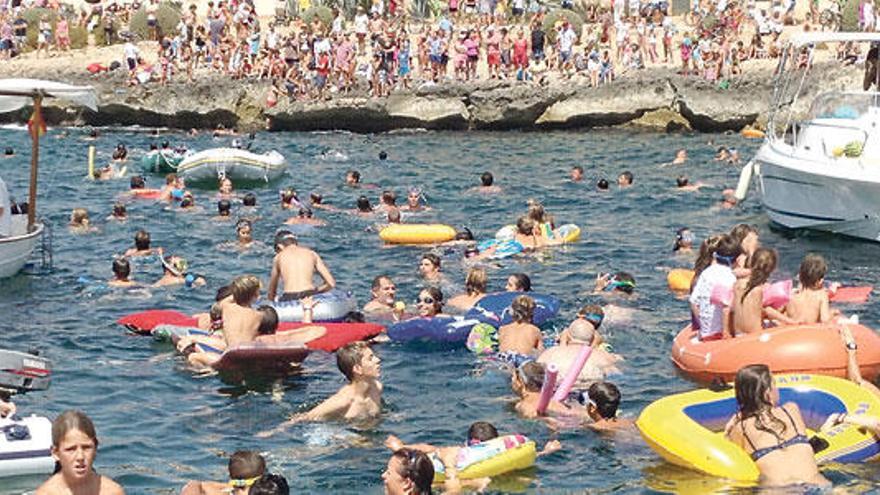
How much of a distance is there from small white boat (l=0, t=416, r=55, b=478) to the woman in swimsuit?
206 inches

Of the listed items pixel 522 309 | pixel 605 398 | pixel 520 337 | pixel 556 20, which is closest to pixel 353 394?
pixel 605 398

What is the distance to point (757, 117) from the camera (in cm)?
3688

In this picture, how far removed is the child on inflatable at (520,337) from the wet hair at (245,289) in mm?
2546

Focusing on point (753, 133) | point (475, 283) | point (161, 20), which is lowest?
point (753, 133)

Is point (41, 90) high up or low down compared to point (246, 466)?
up

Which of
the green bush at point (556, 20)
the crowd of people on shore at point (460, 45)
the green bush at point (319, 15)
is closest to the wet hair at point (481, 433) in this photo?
the crowd of people on shore at point (460, 45)

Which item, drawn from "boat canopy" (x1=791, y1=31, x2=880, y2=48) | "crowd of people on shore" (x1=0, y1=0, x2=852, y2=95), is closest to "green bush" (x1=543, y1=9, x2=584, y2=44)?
"crowd of people on shore" (x1=0, y1=0, x2=852, y2=95)

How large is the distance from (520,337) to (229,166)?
51.8 ft

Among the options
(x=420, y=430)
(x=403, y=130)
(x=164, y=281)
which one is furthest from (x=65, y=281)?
(x=403, y=130)

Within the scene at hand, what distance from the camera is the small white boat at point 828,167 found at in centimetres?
2206

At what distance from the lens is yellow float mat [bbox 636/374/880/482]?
11469 millimetres

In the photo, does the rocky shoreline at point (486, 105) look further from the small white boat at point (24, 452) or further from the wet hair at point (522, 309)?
the small white boat at point (24, 452)

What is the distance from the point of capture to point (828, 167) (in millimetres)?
22344

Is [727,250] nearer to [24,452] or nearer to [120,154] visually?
[24,452]
